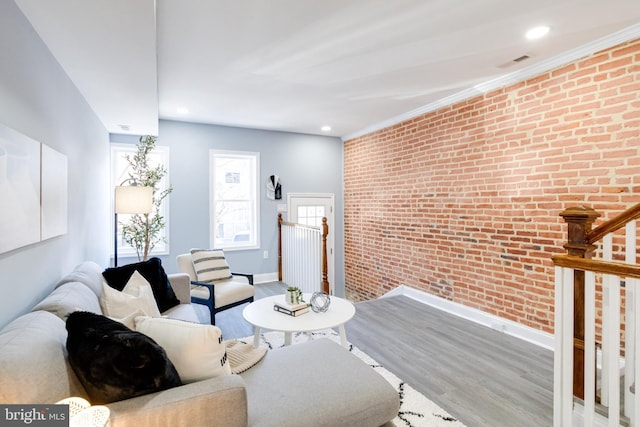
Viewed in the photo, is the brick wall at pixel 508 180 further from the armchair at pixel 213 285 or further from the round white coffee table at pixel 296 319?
the armchair at pixel 213 285

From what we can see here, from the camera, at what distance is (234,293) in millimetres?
3350

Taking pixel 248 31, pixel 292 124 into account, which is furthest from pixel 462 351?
pixel 292 124

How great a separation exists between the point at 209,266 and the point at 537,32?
3735 millimetres

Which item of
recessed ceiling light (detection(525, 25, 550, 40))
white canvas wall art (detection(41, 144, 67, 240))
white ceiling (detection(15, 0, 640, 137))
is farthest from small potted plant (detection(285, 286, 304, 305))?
recessed ceiling light (detection(525, 25, 550, 40))

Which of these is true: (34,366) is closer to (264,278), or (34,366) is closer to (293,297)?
(293,297)

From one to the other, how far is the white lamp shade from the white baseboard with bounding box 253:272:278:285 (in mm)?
2514

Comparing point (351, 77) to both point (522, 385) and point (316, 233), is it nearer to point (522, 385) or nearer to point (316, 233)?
point (316, 233)

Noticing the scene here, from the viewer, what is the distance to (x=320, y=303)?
2.62m

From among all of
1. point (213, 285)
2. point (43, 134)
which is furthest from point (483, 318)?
point (43, 134)

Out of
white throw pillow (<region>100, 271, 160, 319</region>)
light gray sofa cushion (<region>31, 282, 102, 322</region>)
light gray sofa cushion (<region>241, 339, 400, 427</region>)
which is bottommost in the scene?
light gray sofa cushion (<region>241, 339, 400, 427</region>)

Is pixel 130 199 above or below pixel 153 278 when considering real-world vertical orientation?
above

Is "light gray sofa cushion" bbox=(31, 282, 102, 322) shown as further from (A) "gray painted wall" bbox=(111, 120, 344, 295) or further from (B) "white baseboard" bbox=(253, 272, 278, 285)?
(B) "white baseboard" bbox=(253, 272, 278, 285)

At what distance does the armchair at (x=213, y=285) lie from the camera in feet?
10.5

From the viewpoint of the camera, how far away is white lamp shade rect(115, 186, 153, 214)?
3.23 meters
